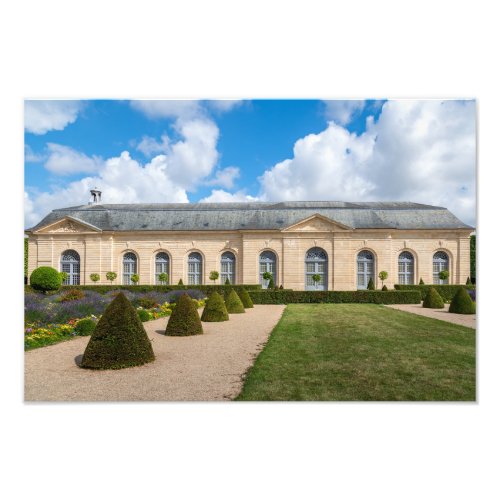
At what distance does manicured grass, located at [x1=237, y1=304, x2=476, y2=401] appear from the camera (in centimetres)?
467

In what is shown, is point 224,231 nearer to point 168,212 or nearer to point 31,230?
point 168,212

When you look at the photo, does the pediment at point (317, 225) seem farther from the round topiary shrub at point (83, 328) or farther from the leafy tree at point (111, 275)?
the round topiary shrub at point (83, 328)

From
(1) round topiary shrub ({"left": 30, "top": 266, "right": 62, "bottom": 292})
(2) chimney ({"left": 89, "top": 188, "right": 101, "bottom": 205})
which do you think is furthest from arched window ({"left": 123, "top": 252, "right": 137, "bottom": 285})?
(1) round topiary shrub ({"left": 30, "top": 266, "right": 62, "bottom": 292})

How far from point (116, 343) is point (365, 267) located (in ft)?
63.5

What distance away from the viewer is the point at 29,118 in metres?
5.88

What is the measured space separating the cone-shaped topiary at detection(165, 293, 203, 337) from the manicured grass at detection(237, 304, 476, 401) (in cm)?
201

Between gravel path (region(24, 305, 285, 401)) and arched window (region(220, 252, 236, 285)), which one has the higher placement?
arched window (region(220, 252, 236, 285))

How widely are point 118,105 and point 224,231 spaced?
16.9 meters

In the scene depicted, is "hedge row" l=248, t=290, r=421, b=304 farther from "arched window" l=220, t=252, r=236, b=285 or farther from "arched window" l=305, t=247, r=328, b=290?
"arched window" l=220, t=252, r=236, b=285

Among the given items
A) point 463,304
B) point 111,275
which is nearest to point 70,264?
point 111,275

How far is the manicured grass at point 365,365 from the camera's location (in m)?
4.67

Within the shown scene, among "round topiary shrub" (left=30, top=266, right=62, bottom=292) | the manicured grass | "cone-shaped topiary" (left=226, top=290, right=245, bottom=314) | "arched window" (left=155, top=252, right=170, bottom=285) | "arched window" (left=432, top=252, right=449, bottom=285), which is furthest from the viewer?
"arched window" (left=155, top=252, right=170, bottom=285)

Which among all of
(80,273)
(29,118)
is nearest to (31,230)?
(80,273)

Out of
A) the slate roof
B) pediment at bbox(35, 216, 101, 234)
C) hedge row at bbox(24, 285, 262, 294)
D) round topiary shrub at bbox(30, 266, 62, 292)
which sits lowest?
hedge row at bbox(24, 285, 262, 294)
